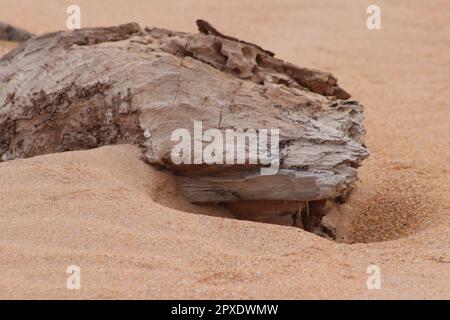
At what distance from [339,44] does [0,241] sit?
5.77 m

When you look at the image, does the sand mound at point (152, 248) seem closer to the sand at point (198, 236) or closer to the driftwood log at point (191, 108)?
the sand at point (198, 236)

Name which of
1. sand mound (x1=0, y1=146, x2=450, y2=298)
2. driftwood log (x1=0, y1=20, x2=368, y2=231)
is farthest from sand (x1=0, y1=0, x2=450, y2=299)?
driftwood log (x1=0, y1=20, x2=368, y2=231)

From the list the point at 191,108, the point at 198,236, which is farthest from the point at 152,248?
the point at 191,108

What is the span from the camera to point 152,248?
2.64 m

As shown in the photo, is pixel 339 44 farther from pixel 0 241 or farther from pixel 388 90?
pixel 0 241

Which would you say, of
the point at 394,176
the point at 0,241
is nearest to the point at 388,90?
the point at 394,176

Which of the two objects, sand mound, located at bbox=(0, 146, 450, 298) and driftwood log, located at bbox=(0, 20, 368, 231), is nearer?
sand mound, located at bbox=(0, 146, 450, 298)

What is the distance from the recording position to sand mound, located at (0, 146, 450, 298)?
2.41 m

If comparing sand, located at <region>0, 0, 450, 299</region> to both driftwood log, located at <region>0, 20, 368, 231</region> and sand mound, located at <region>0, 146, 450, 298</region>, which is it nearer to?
sand mound, located at <region>0, 146, 450, 298</region>

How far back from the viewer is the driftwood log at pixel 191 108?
3.22 meters

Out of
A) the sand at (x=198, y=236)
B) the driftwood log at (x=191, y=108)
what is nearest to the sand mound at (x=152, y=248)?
the sand at (x=198, y=236)

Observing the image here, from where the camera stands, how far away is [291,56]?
7289mm

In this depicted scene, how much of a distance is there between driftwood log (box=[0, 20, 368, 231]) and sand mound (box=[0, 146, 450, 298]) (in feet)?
0.67
